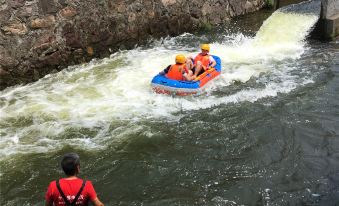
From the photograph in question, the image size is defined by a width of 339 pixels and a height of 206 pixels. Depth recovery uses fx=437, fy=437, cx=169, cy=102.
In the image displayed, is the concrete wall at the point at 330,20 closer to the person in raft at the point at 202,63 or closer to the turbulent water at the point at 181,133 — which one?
the turbulent water at the point at 181,133

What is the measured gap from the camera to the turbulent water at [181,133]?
20.6 ft

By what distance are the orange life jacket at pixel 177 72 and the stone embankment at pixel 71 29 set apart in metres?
2.81

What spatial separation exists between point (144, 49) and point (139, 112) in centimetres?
427

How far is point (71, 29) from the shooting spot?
1079 centimetres

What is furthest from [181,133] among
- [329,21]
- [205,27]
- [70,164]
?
[329,21]

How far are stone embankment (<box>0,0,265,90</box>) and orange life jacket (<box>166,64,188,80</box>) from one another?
2812 millimetres

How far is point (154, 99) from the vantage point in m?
9.30

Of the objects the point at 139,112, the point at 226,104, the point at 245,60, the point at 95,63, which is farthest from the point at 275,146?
the point at 95,63

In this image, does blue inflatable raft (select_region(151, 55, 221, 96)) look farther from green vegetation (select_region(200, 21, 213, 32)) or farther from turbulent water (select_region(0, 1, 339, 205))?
green vegetation (select_region(200, 21, 213, 32))

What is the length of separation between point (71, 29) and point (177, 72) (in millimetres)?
3094

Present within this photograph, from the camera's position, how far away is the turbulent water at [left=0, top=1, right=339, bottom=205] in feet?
20.6

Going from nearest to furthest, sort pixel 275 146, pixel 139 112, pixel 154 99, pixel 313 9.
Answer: pixel 275 146
pixel 139 112
pixel 154 99
pixel 313 9

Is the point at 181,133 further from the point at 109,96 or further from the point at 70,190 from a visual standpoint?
the point at 70,190

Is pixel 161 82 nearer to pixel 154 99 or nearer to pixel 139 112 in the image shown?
pixel 154 99
